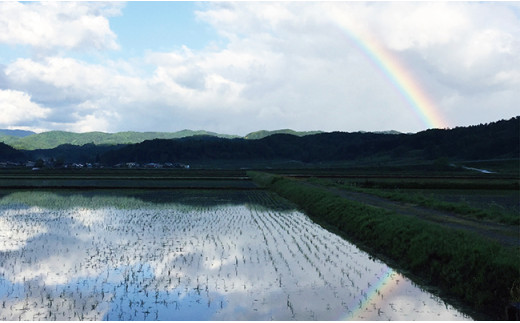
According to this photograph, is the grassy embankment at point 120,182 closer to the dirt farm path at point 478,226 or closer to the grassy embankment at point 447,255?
the dirt farm path at point 478,226

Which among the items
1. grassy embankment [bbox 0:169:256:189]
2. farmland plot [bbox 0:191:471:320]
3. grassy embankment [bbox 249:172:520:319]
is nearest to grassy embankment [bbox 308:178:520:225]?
grassy embankment [bbox 249:172:520:319]

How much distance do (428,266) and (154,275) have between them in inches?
328

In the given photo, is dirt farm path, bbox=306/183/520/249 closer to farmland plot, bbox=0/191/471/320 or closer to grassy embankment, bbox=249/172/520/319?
grassy embankment, bbox=249/172/520/319

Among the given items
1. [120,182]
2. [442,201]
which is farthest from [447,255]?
[120,182]

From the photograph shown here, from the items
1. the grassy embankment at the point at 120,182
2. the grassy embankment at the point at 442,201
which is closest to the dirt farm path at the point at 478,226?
the grassy embankment at the point at 442,201

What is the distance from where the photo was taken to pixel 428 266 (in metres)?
14.3

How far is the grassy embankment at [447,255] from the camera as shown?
10.9 meters

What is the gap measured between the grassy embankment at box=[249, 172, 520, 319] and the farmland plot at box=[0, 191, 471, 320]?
810 mm

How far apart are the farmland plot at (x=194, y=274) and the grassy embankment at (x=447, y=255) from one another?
2.66ft

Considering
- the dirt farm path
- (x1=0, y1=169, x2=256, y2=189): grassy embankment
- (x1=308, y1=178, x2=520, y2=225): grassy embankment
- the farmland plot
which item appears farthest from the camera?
(x1=0, y1=169, x2=256, y2=189): grassy embankment

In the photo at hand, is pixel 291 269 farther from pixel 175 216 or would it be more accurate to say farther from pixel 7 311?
pixel 175 216

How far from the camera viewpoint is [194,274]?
13805mm

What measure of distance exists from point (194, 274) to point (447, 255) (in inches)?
296

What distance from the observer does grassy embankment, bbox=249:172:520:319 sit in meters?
10.9
